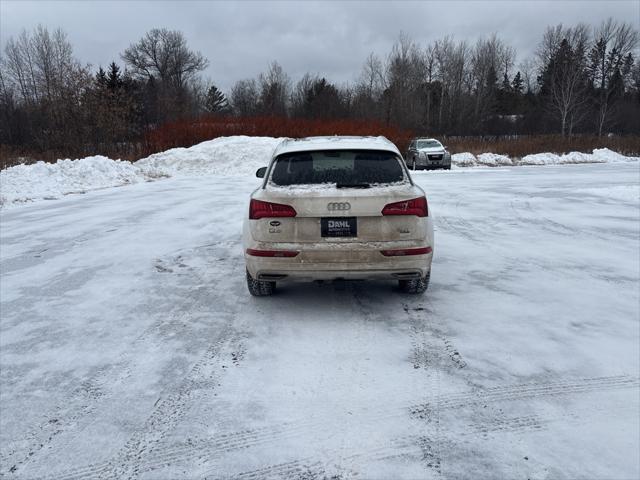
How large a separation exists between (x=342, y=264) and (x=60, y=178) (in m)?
14.7

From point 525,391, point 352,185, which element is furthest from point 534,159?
point 525,391

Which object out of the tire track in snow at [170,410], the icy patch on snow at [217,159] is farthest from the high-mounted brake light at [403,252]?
the icy patch on snow at [217,159]

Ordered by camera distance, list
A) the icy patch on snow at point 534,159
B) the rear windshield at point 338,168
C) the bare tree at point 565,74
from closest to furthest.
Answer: the rear windshield at point 338,168, the icy patch on snow at point 534,159, the bare tree at point 565,74

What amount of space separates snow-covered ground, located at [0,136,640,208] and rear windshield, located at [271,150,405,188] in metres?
11.0

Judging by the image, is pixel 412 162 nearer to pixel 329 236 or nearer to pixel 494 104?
pixel 329 236

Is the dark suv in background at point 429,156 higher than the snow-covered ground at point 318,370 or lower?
higher

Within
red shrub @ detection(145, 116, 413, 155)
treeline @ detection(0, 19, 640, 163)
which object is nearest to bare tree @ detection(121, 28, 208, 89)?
treeline @ detection(0, 19, 640, 163)

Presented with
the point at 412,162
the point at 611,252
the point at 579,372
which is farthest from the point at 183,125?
the point at 579,372

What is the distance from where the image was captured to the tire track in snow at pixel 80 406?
2623 millimetres

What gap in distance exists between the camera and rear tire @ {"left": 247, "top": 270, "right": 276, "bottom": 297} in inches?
194

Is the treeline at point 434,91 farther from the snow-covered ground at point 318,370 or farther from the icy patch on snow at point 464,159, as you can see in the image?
the snow-covered ground at point 318,370

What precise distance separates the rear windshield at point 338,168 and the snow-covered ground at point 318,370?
136 centimetres

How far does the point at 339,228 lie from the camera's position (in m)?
4.24

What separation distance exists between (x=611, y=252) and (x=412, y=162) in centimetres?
2090
